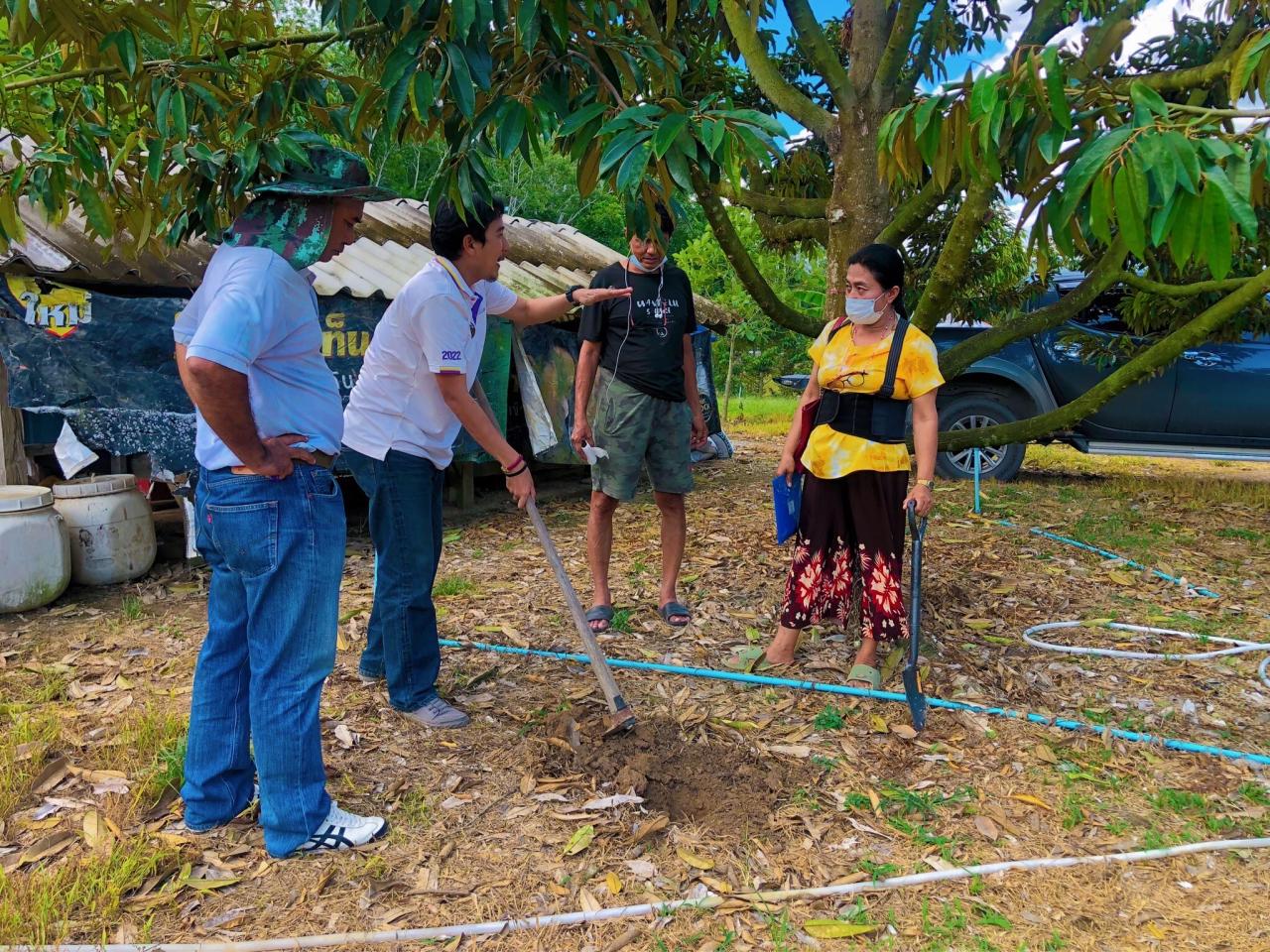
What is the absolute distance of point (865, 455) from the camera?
357 centimetres

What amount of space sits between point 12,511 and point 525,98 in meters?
4.12

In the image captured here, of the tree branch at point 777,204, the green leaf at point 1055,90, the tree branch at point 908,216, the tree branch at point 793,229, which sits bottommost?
the green leaf at point 1055,90

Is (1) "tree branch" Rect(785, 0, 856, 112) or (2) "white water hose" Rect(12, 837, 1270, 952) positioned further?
(1) "tree branch" Rect(785, 0, 856, 112)

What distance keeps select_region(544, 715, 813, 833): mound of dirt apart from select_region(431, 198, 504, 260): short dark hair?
5.72 ft

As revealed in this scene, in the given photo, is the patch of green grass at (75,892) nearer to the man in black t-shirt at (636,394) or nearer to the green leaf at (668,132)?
the man in black t-shirt at (636,394)

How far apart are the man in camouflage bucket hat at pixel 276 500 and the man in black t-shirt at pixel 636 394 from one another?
1.84 meters

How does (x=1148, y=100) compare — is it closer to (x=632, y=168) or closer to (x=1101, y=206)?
(x=1101, y=206)

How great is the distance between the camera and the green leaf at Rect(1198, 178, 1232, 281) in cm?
171

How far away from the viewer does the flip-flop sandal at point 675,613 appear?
14.8 feet

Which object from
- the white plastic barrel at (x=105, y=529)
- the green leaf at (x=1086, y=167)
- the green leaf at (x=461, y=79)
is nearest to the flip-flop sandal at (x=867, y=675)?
the green leaf at (x=1086, y=167)

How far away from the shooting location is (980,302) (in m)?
6.90

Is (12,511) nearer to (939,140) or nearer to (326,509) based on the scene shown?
(326,509)

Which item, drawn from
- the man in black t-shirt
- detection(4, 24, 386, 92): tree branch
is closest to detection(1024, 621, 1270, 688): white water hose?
the man in black t-shirt

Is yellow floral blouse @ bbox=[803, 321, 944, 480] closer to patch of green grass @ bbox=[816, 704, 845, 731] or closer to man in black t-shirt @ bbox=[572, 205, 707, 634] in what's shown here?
man in black t-shirt @ bbox=[572, 205, 707, 634]
